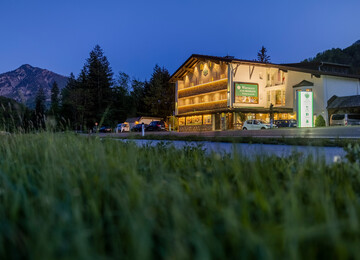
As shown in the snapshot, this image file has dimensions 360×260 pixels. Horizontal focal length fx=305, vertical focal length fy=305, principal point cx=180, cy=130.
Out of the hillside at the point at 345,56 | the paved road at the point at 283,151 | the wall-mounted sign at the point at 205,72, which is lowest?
the paved road at the point at 283,151

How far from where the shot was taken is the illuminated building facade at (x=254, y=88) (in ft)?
118

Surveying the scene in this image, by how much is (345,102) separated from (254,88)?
1085cm

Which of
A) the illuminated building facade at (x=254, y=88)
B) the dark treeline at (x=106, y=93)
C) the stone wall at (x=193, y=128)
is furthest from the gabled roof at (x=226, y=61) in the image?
the dark treeline at (x=106, y=93)

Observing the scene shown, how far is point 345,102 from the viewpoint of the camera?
33219 mm

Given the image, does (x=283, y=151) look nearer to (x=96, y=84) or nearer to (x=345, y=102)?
(x=345, y=102)

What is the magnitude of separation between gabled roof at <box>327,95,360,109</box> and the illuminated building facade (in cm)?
77

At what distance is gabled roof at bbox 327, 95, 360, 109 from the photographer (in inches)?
1283

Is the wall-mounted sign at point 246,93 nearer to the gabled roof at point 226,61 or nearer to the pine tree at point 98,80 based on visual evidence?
the gabled roof at point 226,61

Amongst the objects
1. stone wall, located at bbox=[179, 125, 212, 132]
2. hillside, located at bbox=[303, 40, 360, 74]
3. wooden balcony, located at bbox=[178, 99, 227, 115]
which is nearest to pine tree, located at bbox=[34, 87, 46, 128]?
stone wall, located at bbox=[179, 125, 212, 132]

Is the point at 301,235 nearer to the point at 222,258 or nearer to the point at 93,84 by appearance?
the point at 222,258

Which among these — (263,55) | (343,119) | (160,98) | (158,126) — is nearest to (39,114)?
(343,119)

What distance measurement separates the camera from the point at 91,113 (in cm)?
6159

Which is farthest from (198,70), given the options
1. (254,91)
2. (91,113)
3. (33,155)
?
(33,155)

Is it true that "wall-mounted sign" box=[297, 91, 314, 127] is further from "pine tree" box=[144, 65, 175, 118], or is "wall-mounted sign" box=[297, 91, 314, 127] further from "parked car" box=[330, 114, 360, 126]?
"pine tree" box=[144, 65, 175, 118]
